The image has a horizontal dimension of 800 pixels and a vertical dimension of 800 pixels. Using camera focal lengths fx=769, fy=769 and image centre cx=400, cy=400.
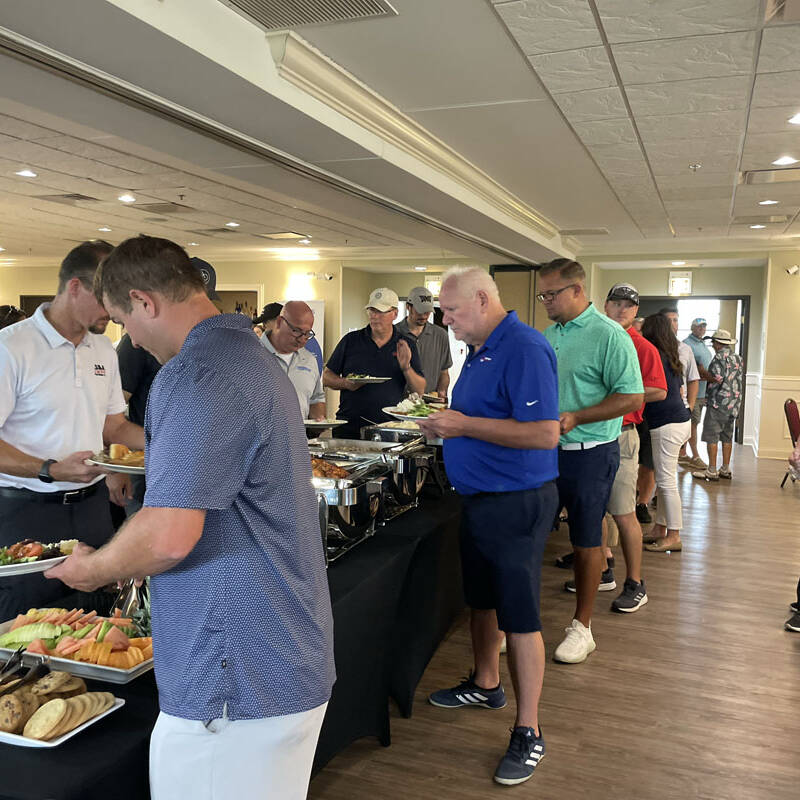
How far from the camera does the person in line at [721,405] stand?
25.6ft

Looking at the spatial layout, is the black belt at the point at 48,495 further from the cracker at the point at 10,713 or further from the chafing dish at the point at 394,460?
the cracker at the point at 10,713

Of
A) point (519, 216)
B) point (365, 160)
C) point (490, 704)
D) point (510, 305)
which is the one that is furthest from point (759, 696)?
point (510, 305)

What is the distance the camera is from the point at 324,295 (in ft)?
38.0

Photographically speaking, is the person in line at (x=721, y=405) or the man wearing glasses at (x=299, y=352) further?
the person in line at (x=721, y=405)

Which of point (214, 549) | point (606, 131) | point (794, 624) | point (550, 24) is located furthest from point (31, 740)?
point (606, 131)

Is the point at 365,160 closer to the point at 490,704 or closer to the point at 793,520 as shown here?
the point at 490,704

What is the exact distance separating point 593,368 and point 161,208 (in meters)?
5.66

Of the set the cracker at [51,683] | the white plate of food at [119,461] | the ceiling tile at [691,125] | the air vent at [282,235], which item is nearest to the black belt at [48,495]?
the white plate of food at [119,461]

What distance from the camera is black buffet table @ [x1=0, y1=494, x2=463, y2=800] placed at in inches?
44.3

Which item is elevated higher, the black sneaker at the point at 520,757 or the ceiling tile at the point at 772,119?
the ceiling tile at the point at 772,119

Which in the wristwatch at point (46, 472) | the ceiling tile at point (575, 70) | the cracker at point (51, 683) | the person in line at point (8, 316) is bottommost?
the cracker at point (51, 683)

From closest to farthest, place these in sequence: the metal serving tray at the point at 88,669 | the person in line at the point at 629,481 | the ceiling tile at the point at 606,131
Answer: the metal serving tray at the point at 88,669 < the person in line at the point at 629,481 < the ceiling tile at the point at 606,131

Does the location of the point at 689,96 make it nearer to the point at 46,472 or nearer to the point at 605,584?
the point at 605,584

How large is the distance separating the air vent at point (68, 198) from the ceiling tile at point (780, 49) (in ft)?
19.0
